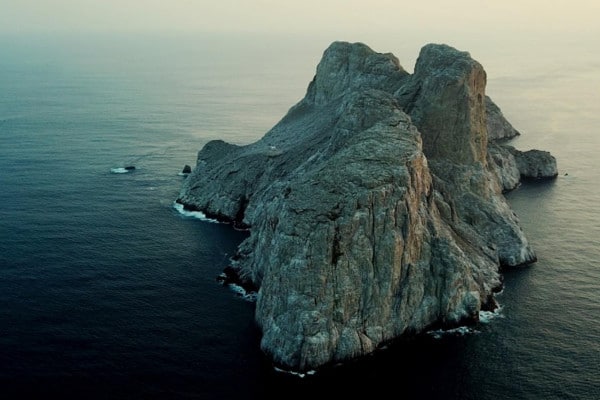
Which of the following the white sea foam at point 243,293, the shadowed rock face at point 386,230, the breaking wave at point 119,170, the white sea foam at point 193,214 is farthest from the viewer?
the breaking wave at point 119,170

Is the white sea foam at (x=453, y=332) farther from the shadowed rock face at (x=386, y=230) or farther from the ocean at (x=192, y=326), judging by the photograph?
the shadowed rock face at (x=386, y=230)

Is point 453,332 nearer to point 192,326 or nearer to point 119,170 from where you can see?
point 192,326

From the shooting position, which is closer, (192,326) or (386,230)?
(386,230)

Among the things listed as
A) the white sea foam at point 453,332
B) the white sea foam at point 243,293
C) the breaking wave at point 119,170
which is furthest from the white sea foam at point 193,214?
the white sea foam at point 453,332

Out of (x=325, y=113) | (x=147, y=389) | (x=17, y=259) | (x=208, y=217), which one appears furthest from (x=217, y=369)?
(x=325, y=113)

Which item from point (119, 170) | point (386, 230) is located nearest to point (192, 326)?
point (386, 230)

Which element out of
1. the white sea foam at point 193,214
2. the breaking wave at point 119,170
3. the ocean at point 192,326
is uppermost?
the breaking wave at point 119,170
